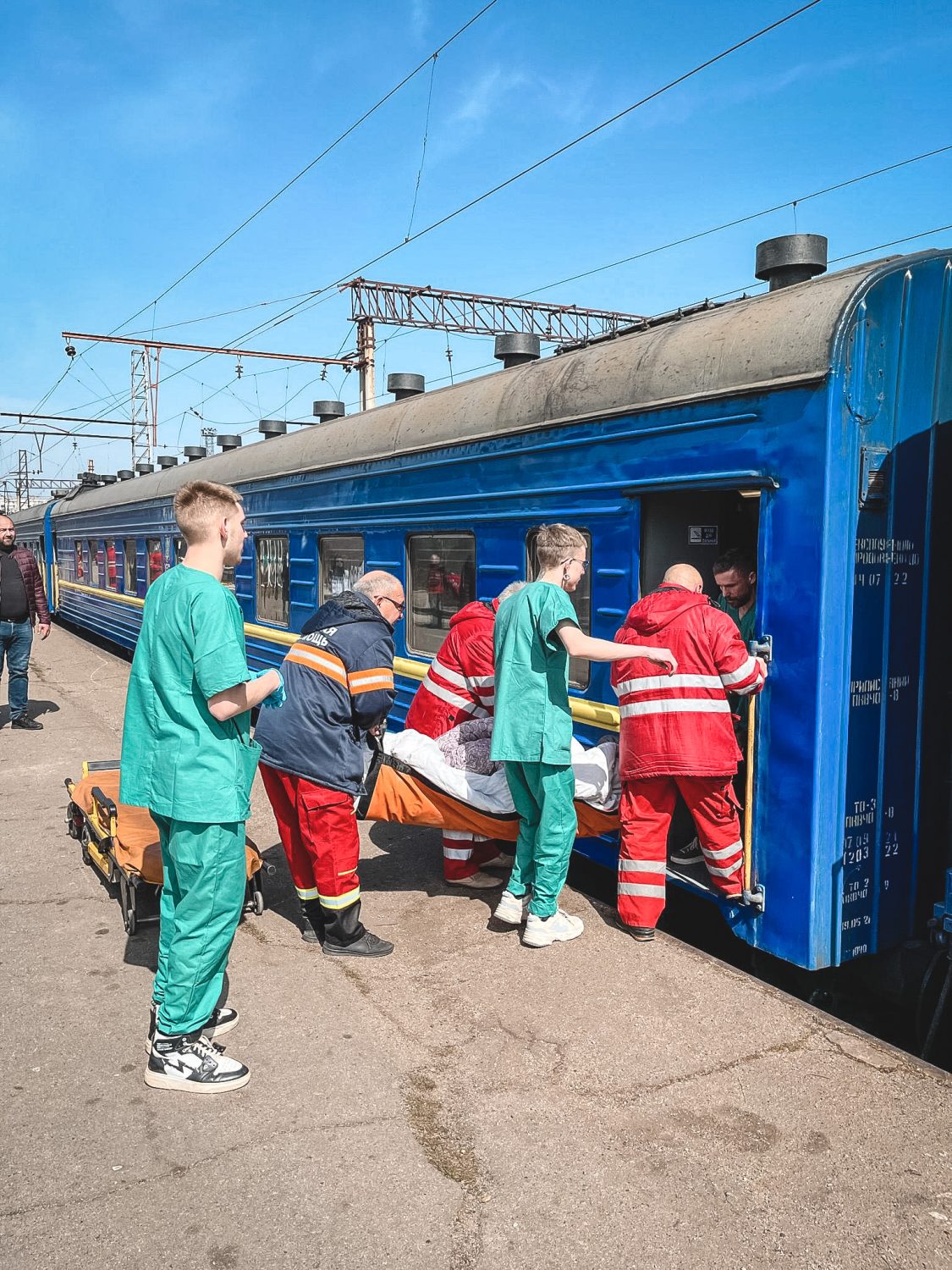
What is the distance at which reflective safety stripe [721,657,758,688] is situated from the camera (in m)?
3.91

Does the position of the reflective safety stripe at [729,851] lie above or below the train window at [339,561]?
below

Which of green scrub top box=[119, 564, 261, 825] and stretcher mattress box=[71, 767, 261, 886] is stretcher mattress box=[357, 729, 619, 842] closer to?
stretcher mattress box=[71, 767, 261, 886]

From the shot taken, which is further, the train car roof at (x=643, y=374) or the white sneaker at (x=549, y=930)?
the white sneaker at (x=549, y=930)

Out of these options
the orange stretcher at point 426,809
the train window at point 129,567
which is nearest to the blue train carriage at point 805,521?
the orange stretcher at point 426,809

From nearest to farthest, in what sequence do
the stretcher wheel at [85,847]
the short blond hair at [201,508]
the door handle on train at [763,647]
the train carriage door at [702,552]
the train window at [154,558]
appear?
1. the short blond hair at [201,508]
2. the door handle on train at [763,647]
3. the train carriage door at [702,552]
4. the stretcher wheel at [85,847]
5. the train window at [154,558]

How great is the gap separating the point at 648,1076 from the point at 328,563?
17.4ft

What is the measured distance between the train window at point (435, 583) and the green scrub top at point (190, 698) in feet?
9.24

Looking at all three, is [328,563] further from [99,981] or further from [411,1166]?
[411,1166]

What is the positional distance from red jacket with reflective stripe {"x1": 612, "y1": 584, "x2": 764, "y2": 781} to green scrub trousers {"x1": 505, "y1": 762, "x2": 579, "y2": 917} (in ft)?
1.16

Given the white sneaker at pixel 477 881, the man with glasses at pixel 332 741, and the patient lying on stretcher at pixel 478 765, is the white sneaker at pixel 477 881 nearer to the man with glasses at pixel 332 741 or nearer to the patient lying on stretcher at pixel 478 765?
the patient lying on stretcher at pixel 478 765

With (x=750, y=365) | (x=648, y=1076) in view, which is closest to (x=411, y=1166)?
(x=648, y=1076)

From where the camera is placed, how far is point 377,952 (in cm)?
445

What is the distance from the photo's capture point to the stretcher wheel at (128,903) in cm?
458

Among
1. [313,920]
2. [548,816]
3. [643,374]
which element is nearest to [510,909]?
[548,816]
